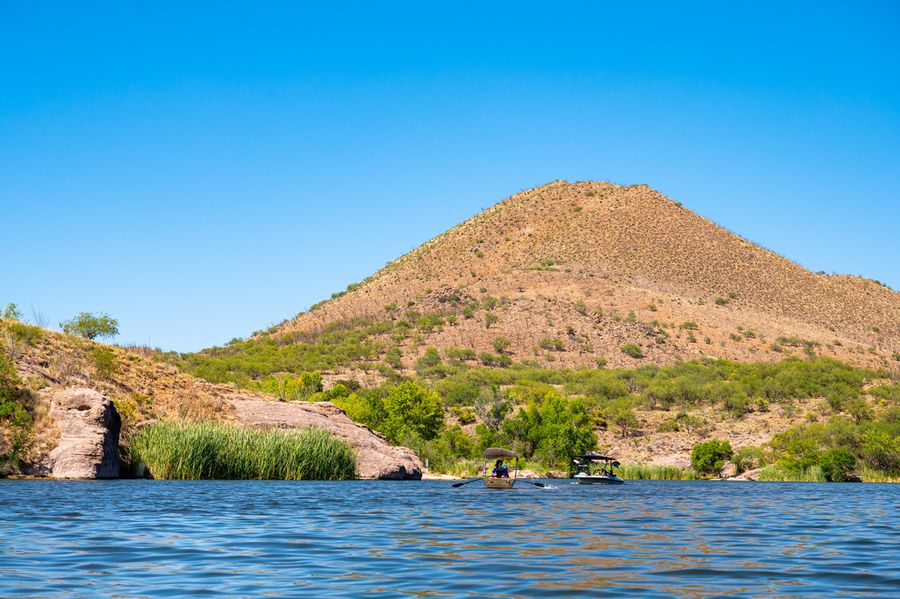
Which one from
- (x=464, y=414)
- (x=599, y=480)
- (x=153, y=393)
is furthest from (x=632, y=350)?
(x=153, y=393)

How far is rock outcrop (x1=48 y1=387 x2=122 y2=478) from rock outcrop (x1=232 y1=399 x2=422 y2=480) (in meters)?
10.0

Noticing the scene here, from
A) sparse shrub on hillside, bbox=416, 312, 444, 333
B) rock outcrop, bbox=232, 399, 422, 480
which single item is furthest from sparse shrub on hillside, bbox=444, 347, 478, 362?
rock outcrop, bbox=232, 399, 422, 480

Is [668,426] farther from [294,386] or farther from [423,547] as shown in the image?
[423,547]

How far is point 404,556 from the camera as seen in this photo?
15703mm

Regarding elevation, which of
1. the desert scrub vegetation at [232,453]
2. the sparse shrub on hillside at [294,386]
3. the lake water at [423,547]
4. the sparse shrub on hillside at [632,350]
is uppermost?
the sparse shrub on hillside at [632,350]

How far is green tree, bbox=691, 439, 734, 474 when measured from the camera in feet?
221

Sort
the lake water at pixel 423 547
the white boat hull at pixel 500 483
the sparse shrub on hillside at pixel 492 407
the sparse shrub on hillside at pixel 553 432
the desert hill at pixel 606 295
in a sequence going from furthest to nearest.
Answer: the desert hill at pixel 606 295 < the sparse shrub on hillside at pixel 492 407 < the sparse shrub on hillside at pixel 553 432 < the white boat hull at pixel 500 483 < the lake water at pixel 423 547

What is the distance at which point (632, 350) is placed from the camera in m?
104

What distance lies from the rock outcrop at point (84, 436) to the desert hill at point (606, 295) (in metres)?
61.7

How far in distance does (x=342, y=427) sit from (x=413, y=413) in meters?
18.4

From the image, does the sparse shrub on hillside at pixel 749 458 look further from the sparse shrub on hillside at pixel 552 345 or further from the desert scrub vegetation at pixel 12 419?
the desert scrub vegetation at pixel 12 419

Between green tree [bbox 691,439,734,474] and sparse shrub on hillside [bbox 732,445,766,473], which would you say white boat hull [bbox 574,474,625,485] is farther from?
sparse shrub on hillside [bbox 732,445,766,473]

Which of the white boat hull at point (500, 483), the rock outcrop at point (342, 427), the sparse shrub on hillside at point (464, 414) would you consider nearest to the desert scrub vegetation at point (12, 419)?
the rock outcrop at point (342, 427)

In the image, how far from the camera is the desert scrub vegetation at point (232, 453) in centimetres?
4062
